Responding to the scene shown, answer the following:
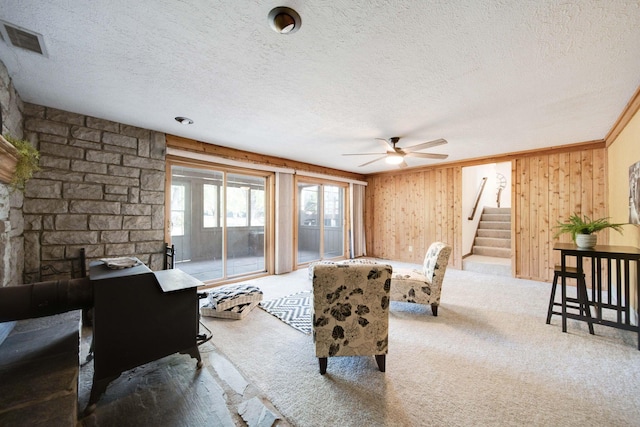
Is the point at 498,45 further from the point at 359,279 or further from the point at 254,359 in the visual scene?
the point at 254,359

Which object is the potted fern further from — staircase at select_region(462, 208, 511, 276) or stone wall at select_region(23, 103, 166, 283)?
stone wall at select_region(23, 103, 166, 283)

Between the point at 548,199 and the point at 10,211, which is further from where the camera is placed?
the point at 548,199

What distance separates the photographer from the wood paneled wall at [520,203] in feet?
12.9

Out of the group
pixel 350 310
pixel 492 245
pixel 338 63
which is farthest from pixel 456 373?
pixel 492 245

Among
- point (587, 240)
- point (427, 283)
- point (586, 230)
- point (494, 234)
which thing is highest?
point (586, 230)

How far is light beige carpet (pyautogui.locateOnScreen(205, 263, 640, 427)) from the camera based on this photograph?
58.6 inches

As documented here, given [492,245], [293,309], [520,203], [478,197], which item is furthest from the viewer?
[478,197]

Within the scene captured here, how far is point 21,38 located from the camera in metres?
1.57

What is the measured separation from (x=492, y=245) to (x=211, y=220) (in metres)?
6.13

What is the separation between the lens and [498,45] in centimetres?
163

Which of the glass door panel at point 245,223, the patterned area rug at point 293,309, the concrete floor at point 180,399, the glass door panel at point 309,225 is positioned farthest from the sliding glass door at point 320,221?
the concrete floor at point 180,399

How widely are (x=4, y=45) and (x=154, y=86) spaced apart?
2.73 ft

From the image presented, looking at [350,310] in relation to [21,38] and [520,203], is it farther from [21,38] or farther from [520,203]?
[520,203]

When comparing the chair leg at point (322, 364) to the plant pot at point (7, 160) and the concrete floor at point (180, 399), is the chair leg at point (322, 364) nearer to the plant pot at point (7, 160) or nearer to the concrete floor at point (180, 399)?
the concrete floor at point (180, 399)
